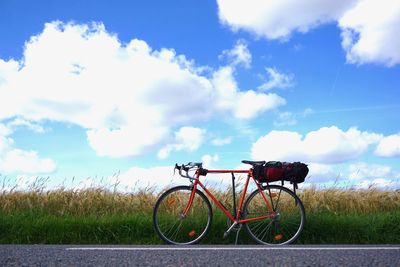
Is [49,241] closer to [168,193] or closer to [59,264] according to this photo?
[168,193]

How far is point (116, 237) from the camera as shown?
8188 millimetres

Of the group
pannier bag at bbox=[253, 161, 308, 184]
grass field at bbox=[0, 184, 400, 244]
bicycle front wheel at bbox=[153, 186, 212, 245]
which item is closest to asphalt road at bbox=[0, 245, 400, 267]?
bicycle front wheel at bbox=[153, 186, 212, 245]

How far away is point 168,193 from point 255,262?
316cm

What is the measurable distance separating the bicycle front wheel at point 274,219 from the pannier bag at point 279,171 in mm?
222

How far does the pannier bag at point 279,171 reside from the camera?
24.8 feet

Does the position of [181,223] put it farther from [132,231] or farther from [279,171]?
[279,171]

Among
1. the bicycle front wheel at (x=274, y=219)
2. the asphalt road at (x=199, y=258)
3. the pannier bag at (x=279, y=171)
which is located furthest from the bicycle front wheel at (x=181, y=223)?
the asphalt road at (x=199, y=258)

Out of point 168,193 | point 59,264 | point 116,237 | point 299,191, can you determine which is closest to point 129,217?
point 116,237

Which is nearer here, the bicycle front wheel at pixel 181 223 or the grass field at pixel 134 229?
the bicycle front wheel at pixel 181 223

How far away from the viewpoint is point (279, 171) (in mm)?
7594

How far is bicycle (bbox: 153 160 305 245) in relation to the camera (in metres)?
7.63

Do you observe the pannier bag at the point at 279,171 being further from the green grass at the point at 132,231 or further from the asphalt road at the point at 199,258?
the asphalt road at the point at 199,258

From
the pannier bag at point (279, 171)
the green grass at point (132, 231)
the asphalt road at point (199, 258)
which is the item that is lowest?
the asphalt road at point (199, 258)

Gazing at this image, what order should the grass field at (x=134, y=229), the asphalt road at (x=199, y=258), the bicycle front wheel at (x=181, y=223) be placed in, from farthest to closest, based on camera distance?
the grass field at (x=134, y=229) → the bicycle front wheel at (x=181, y=223) → the asphalt road at (x=199, y=258)
